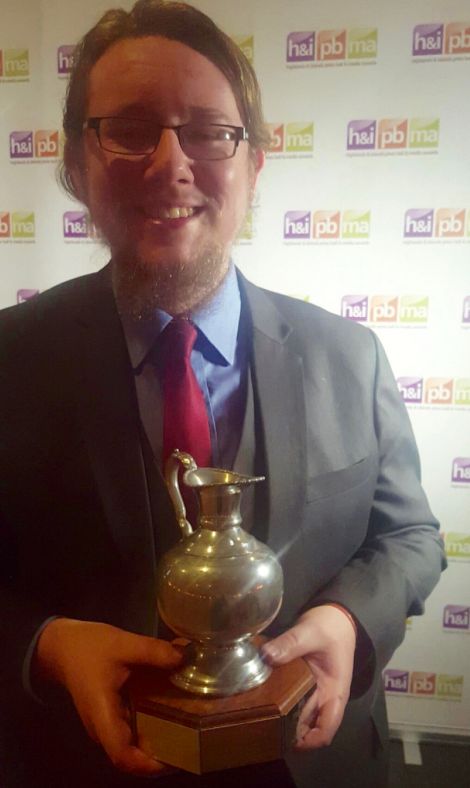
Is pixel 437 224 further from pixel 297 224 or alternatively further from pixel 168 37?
pixel 168 37

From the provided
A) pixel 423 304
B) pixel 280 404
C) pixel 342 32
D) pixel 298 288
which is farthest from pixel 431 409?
pixel 342 32

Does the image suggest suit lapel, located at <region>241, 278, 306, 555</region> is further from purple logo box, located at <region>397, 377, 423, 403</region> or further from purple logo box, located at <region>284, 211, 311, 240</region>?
purple logo box, located at <region>397, 377, 423, 403</region>

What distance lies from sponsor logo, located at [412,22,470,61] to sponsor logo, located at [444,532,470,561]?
3.92 ft

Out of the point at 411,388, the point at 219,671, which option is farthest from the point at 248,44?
the point at 219,671

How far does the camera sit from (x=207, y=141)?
882 mm

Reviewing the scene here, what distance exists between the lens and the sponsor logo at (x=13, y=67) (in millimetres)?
1310

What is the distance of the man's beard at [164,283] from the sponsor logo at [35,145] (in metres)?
0.53

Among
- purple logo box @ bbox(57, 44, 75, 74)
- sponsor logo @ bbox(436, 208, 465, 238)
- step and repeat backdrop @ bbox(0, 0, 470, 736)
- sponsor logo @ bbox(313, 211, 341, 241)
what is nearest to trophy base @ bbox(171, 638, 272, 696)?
step and repeat backdrop @ bbox(0, 0, 470, 736)

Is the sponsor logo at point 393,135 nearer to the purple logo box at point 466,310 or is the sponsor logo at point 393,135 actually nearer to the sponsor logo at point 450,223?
the sponsor logo at point 450,223

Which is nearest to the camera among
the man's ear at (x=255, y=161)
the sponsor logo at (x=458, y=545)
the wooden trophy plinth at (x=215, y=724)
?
the wooden trophy plinth at (x=215, y=724)

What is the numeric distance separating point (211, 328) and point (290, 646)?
1.58 ft

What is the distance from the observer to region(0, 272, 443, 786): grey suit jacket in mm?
857

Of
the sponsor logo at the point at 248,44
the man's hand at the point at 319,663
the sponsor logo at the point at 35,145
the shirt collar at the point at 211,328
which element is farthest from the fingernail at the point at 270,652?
the sponsor logo at the point at 248,44

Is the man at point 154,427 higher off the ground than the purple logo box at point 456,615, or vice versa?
the man at point 154,427
